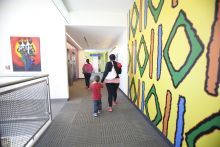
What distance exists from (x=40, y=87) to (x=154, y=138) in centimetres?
232

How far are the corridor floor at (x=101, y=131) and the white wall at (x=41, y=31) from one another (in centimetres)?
133

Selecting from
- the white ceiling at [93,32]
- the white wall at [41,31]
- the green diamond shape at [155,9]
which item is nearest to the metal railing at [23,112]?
the white wall at [41,31]

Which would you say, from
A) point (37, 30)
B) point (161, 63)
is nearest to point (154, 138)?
point (161, 63)

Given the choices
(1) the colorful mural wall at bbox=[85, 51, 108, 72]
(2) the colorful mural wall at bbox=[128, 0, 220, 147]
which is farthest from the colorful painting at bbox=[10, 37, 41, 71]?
(1) the colorful mural wall at bbox=[85, 51, 108, 72]

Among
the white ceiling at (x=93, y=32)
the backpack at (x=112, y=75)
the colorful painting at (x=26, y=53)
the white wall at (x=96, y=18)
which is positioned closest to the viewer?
the backpack at (x=112, y=75)

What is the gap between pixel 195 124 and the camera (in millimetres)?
1434

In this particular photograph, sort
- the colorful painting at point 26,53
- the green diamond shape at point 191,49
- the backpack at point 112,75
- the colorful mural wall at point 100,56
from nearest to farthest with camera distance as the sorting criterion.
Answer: the green diamond shape at point 191,49
the backpack at point 112,75
the colorful painting at point 26,53
the colorful mural wall at point 100,56

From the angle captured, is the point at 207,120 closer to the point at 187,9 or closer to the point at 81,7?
the point at 187,9

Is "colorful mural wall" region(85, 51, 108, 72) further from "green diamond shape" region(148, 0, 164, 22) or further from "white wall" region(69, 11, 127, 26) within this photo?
"green diamond shape" region(148, 0, 164, 22)

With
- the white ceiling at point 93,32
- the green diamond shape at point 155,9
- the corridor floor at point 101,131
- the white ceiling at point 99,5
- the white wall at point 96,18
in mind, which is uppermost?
the white ceiling at point 99,5

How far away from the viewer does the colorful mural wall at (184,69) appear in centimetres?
123

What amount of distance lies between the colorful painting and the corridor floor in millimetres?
1768

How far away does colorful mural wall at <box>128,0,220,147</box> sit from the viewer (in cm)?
123

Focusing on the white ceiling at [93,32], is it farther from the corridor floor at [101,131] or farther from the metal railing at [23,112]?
the corridor floor at [101,131]
